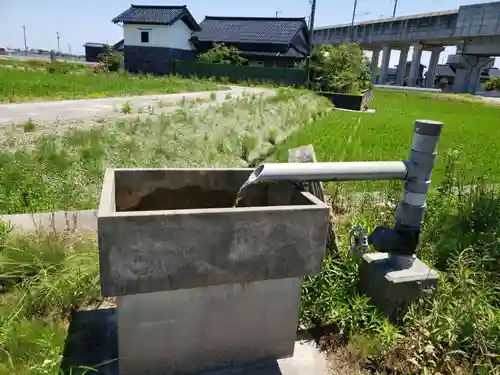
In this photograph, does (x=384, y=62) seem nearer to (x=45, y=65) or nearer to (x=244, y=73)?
(x=244, y=73)

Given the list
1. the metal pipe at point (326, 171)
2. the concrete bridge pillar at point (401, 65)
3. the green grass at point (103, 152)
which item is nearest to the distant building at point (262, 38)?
the concrete bridge pillar at point (401, 65)

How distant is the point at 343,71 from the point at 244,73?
955 centimetres

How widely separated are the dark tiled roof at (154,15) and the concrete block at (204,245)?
111 ft

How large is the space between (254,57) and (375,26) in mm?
22625

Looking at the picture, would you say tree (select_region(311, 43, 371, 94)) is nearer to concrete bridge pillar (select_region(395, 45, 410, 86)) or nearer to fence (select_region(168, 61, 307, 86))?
fence (select_region(168, 61, 307, 86))

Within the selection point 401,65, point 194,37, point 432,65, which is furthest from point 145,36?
point 432,65

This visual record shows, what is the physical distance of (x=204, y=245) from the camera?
78.0 inches

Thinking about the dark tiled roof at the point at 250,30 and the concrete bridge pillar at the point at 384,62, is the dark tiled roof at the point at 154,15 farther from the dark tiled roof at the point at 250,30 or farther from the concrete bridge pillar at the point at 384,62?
the concrete bridge pillar at the point at 384,62

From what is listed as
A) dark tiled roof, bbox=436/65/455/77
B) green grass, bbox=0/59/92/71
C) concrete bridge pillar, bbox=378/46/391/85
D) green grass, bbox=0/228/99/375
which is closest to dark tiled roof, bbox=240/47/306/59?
green grass, bbox=0/59/92/71

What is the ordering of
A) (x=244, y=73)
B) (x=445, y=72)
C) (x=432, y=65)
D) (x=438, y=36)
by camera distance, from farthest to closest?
(x=445, y=72) → (x=432, y=65) → (x=438, y=36) → (x=244, y=73)

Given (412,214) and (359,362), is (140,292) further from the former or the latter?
(412,214)

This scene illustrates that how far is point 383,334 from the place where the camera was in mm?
2564

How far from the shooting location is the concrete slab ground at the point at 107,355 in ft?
7.50

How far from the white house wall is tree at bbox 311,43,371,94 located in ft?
45.2
